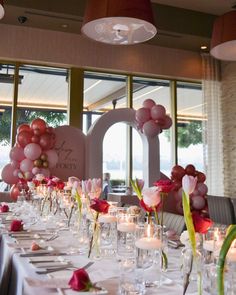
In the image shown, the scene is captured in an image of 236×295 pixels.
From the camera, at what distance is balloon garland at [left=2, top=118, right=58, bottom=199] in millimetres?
5660

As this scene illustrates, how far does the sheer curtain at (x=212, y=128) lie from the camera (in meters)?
8.20

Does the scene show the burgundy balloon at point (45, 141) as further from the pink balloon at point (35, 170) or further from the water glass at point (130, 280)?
the water glass at point (130, 280)

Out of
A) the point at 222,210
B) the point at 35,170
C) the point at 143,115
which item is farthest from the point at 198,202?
the point at 35,170

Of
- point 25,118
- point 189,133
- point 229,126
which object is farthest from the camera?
point 189,133

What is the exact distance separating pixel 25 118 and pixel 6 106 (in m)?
0.43

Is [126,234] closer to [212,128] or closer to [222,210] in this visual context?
[222,210]

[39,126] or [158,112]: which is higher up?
[158,112]

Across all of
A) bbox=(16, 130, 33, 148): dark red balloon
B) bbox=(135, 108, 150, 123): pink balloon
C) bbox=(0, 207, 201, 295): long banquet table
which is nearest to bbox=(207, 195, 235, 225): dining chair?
bbox=(135, 108, 150, 123): pink balloon

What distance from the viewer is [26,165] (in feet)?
18.5

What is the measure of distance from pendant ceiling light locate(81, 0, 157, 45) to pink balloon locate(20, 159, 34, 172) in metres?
2.81

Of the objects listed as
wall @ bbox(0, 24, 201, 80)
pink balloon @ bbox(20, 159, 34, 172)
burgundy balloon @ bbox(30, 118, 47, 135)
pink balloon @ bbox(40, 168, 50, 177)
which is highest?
wall @ bbox(0, 24, 201, 80)

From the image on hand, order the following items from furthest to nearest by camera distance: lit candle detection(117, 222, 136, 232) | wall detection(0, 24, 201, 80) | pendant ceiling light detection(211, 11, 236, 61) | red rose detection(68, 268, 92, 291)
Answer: wall detection(0, 24, 201, 80), pendant ceiling light detection(211, 11, 236, 61), lit candle detection(117, 222, 136, 232), red rose detection(68, 268, 92, 291)

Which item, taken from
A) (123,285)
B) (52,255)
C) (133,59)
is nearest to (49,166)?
(133,59)

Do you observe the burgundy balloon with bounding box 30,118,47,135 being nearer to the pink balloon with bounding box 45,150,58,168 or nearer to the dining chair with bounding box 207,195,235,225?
the pink balloon with bounding box 45,150,58,168
